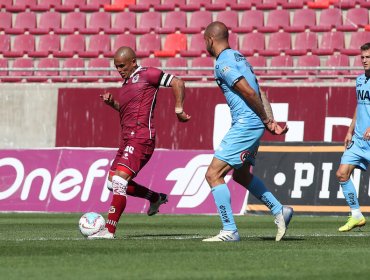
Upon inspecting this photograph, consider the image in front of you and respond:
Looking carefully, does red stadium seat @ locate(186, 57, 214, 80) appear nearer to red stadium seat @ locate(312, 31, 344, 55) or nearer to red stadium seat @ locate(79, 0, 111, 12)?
red stadium seat @ locate(312, 31, 344, 55)

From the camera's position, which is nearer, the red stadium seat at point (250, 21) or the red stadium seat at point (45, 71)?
the red stadium seat at point (250, 21)

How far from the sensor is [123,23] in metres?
25.2

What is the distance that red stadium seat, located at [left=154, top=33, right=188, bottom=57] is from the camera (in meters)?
24.2

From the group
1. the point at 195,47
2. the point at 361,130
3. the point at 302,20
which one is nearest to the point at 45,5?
the point at 195,47

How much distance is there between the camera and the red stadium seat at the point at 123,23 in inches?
983

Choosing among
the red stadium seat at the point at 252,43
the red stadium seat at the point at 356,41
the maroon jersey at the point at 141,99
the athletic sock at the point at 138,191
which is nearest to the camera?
the maroon jersey at the point at 141,99

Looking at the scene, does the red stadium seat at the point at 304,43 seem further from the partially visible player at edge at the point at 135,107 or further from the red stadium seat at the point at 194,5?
the partially visible player at edge at the point at 135,107

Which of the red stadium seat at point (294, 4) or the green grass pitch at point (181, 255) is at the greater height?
the red stadium seat at point (294, 4)

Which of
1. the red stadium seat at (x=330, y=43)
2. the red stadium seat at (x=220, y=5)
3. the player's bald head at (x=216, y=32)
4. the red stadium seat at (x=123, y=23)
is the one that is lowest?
the red stadium seat at (x=330, y=43)

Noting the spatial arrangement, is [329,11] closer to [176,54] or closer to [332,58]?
[332,58]

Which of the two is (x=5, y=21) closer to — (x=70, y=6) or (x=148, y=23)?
(x=70, y=6)

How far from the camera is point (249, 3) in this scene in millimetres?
24375

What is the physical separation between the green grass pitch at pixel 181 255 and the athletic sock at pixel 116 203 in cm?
25

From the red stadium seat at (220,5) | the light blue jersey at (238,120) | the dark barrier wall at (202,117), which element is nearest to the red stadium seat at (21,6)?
the dark barrier wall at (202,117)
